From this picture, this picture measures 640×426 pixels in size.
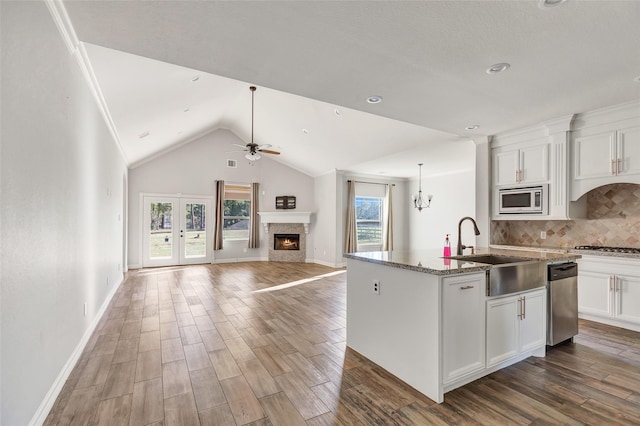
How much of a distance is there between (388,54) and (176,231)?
24.2 ft

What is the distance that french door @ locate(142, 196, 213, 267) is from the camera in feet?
25.3

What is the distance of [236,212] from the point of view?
889 cm

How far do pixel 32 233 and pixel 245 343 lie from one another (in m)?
2.06

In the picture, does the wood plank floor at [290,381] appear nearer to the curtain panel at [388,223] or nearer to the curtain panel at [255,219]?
the curtain panel at [255,219]

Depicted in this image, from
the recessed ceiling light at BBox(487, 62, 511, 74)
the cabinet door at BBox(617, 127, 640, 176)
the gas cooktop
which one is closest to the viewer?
the recessed ceiling light at BBox(487, 62, 511, 74)

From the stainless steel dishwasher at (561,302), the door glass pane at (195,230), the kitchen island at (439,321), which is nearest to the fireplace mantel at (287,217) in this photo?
the door glass pane at (195,230)

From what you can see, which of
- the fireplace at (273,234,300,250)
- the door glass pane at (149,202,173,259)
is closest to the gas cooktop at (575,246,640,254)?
the fireplace at (273,234,300,250)

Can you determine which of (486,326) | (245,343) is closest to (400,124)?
(486,326)

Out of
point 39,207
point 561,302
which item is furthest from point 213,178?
point 561,302

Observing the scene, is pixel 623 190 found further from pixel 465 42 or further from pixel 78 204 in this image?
pixel 78 204

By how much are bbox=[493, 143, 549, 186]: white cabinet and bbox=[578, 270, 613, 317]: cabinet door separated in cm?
132

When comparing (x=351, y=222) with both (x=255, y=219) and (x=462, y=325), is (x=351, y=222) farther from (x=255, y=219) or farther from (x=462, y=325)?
(x=462, y=325)

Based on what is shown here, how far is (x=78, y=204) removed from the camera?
2.71 metres

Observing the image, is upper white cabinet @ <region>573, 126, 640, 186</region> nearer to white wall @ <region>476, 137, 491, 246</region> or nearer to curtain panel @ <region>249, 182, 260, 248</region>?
white wall @ <region>476, 137, 491, 246</region>
